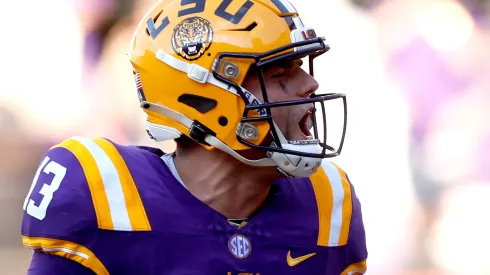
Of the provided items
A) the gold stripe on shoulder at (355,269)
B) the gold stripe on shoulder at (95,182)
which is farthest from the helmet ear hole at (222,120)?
the gold stripe on shoulder at (355,269)

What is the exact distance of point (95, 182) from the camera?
5.09 ft

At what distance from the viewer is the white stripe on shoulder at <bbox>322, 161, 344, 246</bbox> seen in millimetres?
1728

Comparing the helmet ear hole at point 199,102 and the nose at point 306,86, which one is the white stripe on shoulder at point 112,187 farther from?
the nose at point 306,86

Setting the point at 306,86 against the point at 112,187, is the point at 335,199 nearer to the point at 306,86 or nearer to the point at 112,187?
the point at 306,86

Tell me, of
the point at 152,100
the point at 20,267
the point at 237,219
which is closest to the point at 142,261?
the point at 237,219

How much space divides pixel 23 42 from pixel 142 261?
9.89ft

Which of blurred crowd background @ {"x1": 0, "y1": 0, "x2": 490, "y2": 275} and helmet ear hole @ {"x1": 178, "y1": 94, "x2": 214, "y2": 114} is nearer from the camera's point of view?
helmet ear hole @ {"x1": 178, "y1": 94, "x2": 214, "y2": 114}

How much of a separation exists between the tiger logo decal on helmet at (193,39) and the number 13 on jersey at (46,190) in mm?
304

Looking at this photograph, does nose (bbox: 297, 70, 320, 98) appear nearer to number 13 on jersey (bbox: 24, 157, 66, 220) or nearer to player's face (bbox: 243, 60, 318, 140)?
player's face (bbox: 243, 60, 318, 140)

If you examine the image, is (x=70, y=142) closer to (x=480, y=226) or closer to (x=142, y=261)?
(x=142, y=261)

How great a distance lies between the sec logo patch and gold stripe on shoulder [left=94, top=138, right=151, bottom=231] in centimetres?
16

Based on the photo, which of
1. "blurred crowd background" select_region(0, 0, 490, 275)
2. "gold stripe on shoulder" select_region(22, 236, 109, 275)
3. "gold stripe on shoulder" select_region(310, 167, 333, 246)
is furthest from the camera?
"blurred crowd background" select_region(0, 0, 490, 275)

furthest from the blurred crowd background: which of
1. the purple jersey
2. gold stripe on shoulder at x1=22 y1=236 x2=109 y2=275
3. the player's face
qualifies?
gold stripe on shoulder at x1=22 y1=236 x2=109 y2=275

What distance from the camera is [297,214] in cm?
172
